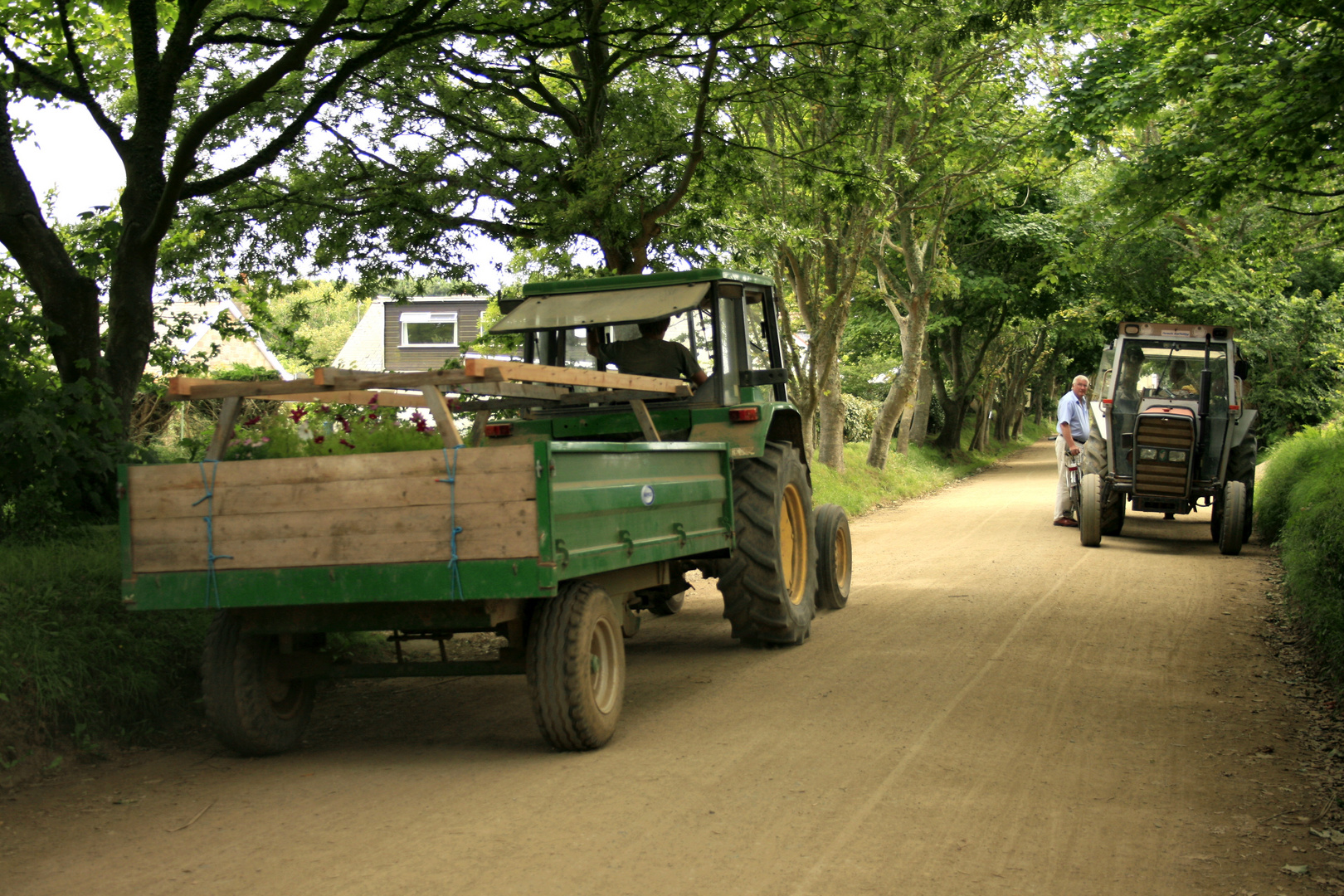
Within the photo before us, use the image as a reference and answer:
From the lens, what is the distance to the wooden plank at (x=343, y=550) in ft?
17.3

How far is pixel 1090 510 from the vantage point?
46.3 ft

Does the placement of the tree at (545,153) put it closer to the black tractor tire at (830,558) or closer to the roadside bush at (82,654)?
the black tractor tire at (830,558)

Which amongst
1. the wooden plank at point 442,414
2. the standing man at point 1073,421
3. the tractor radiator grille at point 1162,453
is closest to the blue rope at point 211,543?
the wooden plank at point 442,414

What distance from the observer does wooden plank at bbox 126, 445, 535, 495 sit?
17.4ft

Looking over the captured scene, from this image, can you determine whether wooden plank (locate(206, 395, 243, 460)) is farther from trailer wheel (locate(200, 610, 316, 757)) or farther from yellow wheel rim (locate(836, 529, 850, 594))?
yellow wheel rim (locate(836, 529, 850, 594))

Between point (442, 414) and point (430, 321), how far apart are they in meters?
36.6

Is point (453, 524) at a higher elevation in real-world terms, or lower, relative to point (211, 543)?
higher

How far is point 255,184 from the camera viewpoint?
1316 centimetres

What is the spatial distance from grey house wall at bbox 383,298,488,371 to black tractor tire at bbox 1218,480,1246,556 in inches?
1184

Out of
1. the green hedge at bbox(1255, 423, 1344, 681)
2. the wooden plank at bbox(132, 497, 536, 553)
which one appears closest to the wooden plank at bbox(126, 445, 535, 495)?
→ the wooden plank at bbox(132, 497, 536, 553)

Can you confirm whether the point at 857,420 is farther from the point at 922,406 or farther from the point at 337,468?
the point at 337,468

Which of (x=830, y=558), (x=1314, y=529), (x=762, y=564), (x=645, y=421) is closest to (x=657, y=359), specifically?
(x=645, y=421)

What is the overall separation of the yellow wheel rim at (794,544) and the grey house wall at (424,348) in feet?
106

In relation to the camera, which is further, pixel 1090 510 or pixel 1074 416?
A: pixel 1074 416
